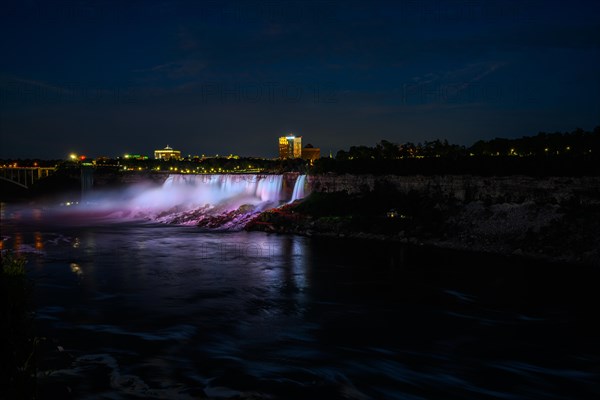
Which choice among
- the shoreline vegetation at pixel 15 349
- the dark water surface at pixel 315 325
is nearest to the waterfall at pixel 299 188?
the dark water surface at pixel 315 325

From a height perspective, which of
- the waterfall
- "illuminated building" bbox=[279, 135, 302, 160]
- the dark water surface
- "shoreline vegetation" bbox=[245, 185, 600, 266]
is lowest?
the dark water surface

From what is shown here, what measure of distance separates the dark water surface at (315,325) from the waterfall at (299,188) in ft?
66.0

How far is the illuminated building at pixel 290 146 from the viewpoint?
177000 mm

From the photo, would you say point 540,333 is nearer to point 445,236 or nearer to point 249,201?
point 445,236

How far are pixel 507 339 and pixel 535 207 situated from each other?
18.9 m

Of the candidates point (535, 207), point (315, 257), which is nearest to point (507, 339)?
point (315, 257)

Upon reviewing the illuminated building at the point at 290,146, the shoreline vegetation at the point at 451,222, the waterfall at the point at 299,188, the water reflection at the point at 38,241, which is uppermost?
the illuminated building at the point at 290,146

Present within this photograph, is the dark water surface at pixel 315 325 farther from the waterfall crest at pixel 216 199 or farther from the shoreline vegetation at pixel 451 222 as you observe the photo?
the waterfall crest at pixel 216 199

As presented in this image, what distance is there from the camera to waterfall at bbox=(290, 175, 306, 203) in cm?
5325

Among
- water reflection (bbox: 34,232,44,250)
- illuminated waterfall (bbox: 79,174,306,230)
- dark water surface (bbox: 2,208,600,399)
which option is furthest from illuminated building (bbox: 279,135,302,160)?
dark water surface (bbox: 2,208,600,399)

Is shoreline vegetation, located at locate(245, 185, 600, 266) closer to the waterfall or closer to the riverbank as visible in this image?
the riverbank

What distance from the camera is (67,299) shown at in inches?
829

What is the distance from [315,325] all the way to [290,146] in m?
162

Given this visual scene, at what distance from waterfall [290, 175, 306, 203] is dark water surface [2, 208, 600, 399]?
20.1 m
